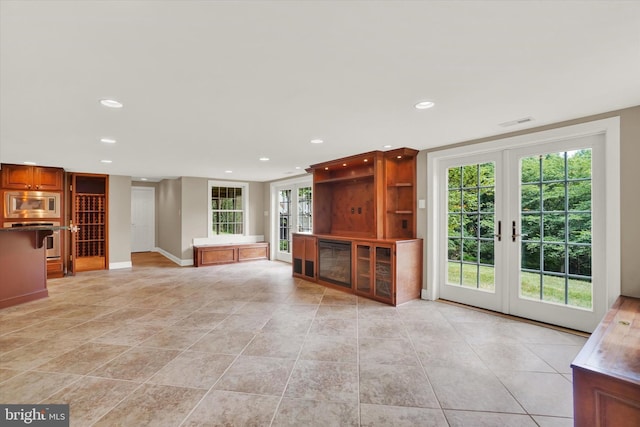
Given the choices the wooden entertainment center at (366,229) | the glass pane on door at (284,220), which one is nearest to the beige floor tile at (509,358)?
the wooden entertainment center at (366,229)

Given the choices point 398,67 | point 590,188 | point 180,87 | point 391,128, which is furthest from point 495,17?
point 590,188

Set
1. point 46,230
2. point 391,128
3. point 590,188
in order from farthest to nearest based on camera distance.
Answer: point 46,230
point 391,128
point 590,188

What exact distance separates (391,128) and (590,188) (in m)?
2.10

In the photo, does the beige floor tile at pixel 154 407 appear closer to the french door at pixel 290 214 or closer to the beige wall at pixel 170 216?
the french door at pixel 290 214

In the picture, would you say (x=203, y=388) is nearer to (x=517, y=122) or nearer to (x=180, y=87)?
(x=180, y=87)

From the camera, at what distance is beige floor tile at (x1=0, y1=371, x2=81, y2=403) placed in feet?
6.51

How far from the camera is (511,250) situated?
139 inches

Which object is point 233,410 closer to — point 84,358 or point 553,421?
point 84,358

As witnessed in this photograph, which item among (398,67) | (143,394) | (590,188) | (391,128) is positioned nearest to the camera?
(398,67)

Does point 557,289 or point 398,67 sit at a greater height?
point 398,67

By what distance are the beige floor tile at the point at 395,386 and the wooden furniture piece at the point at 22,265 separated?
4.83 m

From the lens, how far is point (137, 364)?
2436mm

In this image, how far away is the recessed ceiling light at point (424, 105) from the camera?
247 centimetres

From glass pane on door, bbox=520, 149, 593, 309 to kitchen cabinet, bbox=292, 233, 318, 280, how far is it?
3190mm
